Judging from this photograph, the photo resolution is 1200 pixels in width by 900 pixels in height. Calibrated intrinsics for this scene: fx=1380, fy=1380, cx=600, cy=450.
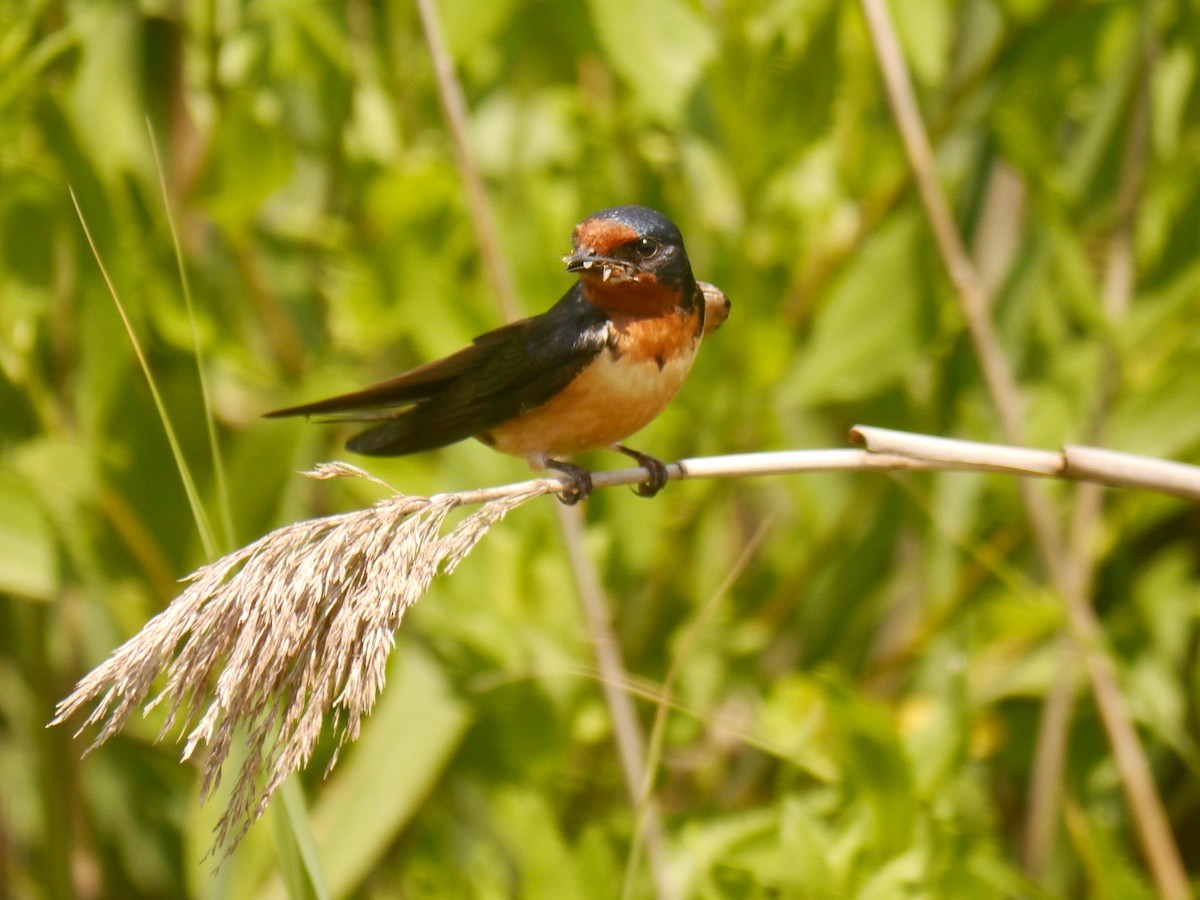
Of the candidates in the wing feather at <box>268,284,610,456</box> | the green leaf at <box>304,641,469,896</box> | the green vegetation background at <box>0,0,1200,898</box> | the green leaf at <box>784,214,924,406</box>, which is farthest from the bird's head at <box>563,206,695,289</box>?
the green leaf at <box>304,641,469,896</box>

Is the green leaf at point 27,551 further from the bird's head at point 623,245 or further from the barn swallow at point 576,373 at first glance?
the bird's head at point 623,245

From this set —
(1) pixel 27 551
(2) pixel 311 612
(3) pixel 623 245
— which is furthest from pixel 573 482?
(1) pixel 27 551

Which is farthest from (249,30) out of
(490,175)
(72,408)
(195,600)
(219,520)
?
(195,600)

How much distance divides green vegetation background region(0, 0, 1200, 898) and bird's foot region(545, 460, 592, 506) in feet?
1.83

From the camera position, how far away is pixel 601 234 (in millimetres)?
1521

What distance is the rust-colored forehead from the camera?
1.52 metres

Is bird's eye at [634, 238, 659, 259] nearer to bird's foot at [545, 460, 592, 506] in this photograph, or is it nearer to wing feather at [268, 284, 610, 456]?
wing feather at [268, 284, 610, 456]

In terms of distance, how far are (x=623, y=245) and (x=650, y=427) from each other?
102 centimetres

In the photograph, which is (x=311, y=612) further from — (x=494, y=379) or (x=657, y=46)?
(x=657, y=46)

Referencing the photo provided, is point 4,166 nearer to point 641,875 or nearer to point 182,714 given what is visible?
point 182,714

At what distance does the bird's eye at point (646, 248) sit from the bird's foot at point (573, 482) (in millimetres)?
255

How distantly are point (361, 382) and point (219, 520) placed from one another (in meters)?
0.35

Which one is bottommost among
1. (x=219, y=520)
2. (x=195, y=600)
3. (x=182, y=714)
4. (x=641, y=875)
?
(x=641, y=875)

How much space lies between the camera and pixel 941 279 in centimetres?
251
